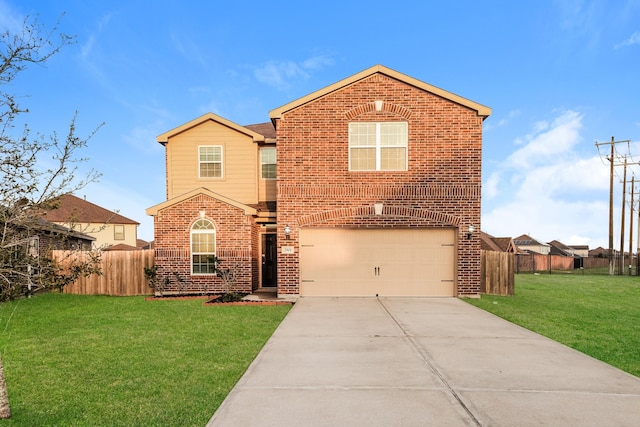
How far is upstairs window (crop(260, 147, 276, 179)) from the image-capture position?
15.8 metres

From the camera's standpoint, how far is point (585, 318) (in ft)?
32.5

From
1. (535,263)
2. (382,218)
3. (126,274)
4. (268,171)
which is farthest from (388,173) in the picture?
(535,263)

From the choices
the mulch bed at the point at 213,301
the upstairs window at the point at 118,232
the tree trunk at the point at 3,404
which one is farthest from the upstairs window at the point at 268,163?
the upstairs window at the point at 118,232

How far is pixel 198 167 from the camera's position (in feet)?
51.2

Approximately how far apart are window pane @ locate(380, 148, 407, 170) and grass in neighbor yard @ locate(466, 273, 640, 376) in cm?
491

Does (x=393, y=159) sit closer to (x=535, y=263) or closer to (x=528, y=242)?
(x=535, y=263)

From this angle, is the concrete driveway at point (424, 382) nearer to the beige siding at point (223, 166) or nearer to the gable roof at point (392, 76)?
the gable roof at point (392, 76)

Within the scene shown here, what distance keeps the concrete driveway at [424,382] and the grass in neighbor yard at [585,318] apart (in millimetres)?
576

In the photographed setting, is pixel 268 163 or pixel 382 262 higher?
pixel 268 163

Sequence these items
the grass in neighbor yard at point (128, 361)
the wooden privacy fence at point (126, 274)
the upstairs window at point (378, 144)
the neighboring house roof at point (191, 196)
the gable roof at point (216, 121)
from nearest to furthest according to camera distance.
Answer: the grass in neighbor yard at point (128, 361) → the upstairs window at point (378, 144) → the neighboring house roof at point (191, 196) → the wooden privacy fence at point (126, 274) → the gable roof at point (216, 121)

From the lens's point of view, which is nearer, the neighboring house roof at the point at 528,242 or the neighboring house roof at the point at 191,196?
the neighboring house roof at the point at 191,196

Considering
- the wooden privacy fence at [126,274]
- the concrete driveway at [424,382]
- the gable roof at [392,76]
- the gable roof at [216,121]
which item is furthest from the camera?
the gable roof at [216,121]

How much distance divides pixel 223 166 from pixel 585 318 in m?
13.1

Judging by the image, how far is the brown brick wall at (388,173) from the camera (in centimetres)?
1248
